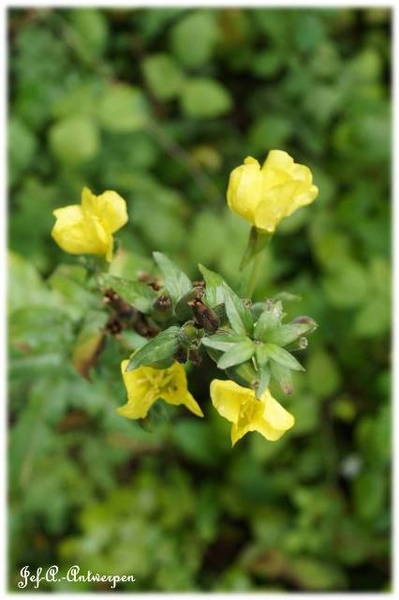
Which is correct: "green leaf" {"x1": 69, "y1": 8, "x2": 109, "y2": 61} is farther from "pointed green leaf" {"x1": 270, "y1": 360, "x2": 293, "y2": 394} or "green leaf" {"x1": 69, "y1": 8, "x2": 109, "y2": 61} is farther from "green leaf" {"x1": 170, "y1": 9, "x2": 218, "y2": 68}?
"pointed green leaf" {"x1": 270, "y1": 360, "x2": 293, "y2": 394}

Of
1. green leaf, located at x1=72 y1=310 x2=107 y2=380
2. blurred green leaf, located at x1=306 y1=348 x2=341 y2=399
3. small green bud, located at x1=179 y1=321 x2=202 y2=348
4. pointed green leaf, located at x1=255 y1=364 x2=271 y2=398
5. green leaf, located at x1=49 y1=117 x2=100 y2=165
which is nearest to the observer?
pointed green leaf, located at x1=255 y1=364 x2=271 y2=398

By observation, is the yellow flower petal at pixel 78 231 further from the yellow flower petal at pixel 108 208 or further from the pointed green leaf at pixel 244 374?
the pointed green leaf at pixel 244 374

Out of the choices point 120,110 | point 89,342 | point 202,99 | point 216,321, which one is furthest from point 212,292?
point 202,99

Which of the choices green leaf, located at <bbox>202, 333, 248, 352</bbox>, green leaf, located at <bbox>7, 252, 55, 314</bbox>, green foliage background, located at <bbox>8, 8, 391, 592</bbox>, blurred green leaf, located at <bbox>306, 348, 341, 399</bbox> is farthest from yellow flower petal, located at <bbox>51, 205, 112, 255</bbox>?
blurred green leaf, located at <bbox>306, 348, 341, 399</bbox>

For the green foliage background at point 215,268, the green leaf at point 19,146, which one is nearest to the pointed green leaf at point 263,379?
the green foliage background at point 215,268

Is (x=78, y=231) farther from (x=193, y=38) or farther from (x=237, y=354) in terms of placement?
(x=193, y=38)

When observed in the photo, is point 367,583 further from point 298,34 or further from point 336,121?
point 298,34

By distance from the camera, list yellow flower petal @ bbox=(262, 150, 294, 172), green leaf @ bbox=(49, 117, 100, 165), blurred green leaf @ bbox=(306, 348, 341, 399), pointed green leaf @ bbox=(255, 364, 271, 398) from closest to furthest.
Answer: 1. pointed green leaf @ bbox=(255, 364, 271, 398)
2. yellow flower petal @ bbox=(262, 150, 294, 172)
3. green leaf @ bbox=(49, 117, 100, 165)
4. blurred green leaf @ bbox=(306, 348, 341, 399)
